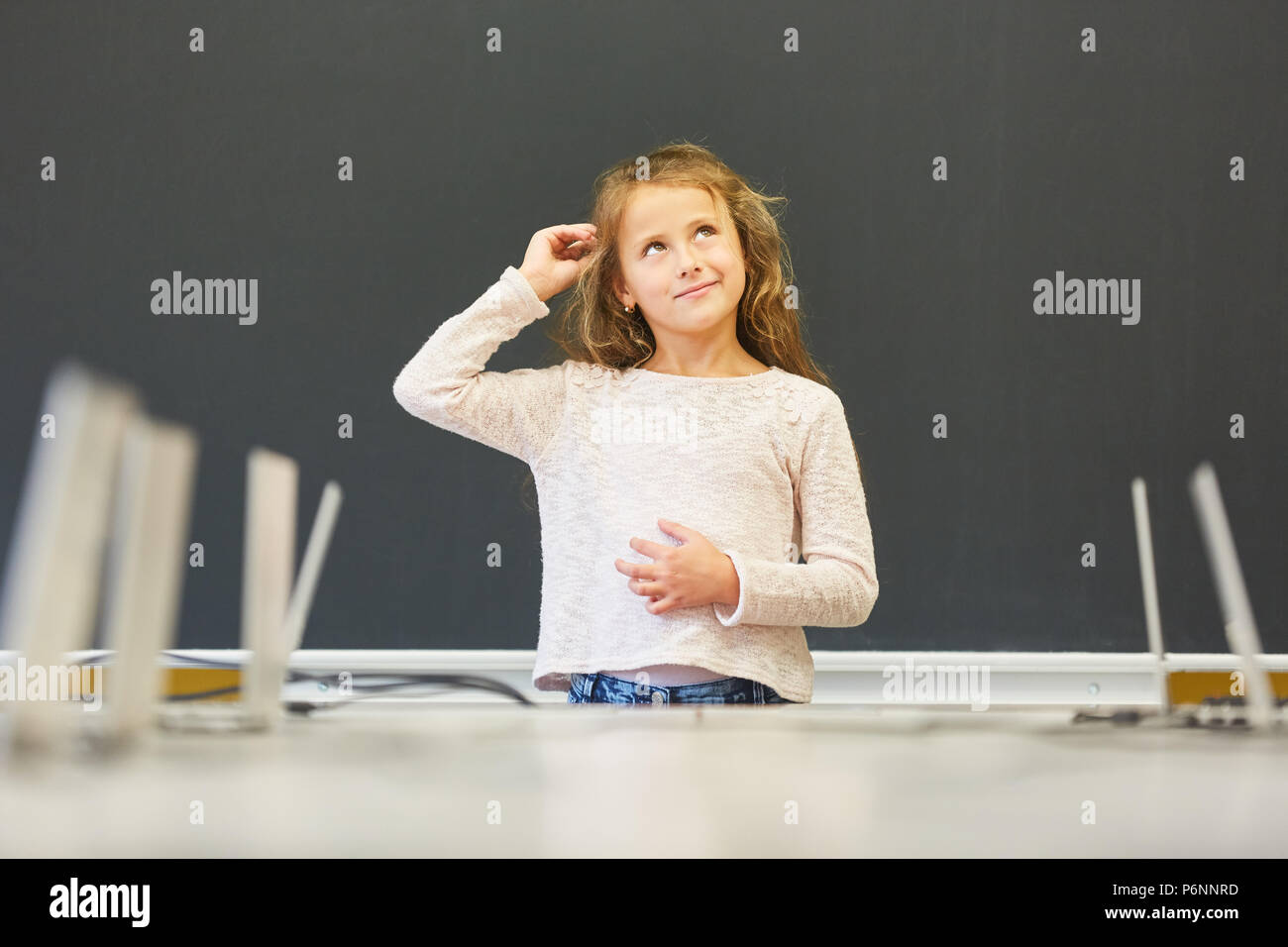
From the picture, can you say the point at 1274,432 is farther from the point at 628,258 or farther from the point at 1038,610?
the point at 628,258

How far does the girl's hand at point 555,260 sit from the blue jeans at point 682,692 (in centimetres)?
36

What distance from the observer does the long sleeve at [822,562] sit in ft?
2.71

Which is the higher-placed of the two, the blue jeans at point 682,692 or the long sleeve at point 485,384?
the long sleeve at point 485,384

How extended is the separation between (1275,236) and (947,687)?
35.4 inches

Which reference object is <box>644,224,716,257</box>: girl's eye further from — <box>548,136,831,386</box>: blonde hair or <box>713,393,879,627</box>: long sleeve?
Answer: <box>713,393,879,627</box>: long sleeve

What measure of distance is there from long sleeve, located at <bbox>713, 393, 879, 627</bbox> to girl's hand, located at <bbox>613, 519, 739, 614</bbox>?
0.01 m

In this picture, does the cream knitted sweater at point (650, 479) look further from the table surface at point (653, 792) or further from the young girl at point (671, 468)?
the table surface at point (653, 792)

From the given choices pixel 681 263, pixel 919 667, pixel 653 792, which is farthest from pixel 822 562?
pixel 919 667

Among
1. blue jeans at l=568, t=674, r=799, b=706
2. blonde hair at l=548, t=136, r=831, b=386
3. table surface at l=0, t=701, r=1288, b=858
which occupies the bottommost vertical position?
blue jeans at l=568, t=674, r=799, b=706

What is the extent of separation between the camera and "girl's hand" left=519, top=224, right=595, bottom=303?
100cm

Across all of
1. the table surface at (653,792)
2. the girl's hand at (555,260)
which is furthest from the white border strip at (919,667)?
the table surface at (653,792)

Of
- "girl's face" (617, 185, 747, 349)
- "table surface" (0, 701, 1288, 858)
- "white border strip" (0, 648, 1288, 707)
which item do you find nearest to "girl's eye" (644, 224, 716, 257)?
"girl's face" (617, 185, 747, 349)
